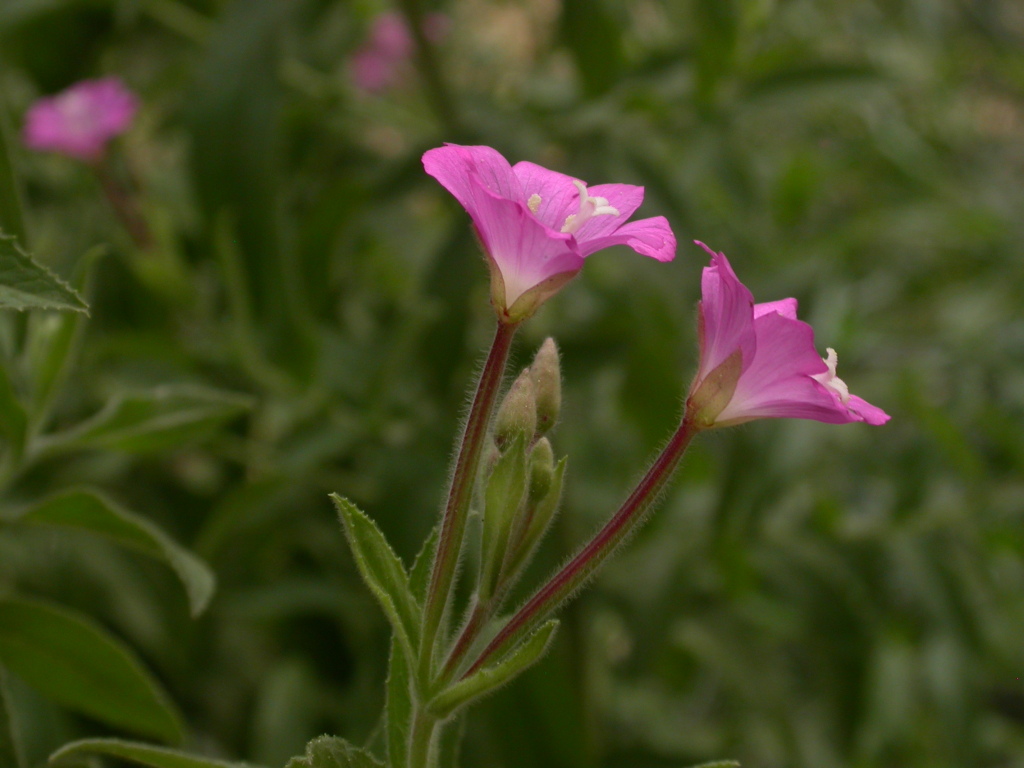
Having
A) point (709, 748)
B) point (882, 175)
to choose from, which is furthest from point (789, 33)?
point (709, 748)

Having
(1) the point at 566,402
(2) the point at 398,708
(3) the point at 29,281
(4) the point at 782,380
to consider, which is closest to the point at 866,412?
(4) the point at 782,380

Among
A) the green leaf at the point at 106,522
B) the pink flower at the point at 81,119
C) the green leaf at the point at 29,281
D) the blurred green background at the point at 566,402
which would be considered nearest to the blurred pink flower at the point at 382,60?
the blurred green background at the point at 566,402

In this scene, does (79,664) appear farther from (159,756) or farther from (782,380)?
(782,380)

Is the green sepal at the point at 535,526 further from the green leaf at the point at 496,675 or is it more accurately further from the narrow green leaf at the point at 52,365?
the narrow green leaf at the point at 52,365

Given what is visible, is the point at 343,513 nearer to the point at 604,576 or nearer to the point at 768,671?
the point at 604,576

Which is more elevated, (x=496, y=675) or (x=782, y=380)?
(x=782, y=380)

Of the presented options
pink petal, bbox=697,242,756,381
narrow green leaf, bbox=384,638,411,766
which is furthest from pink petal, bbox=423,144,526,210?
narrow green leaf, bbox=384,638,411,766

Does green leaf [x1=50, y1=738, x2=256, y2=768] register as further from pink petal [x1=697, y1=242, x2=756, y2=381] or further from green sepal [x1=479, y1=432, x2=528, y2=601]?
pink petal [x1=697, y1=242, x2=756, y2=381]
